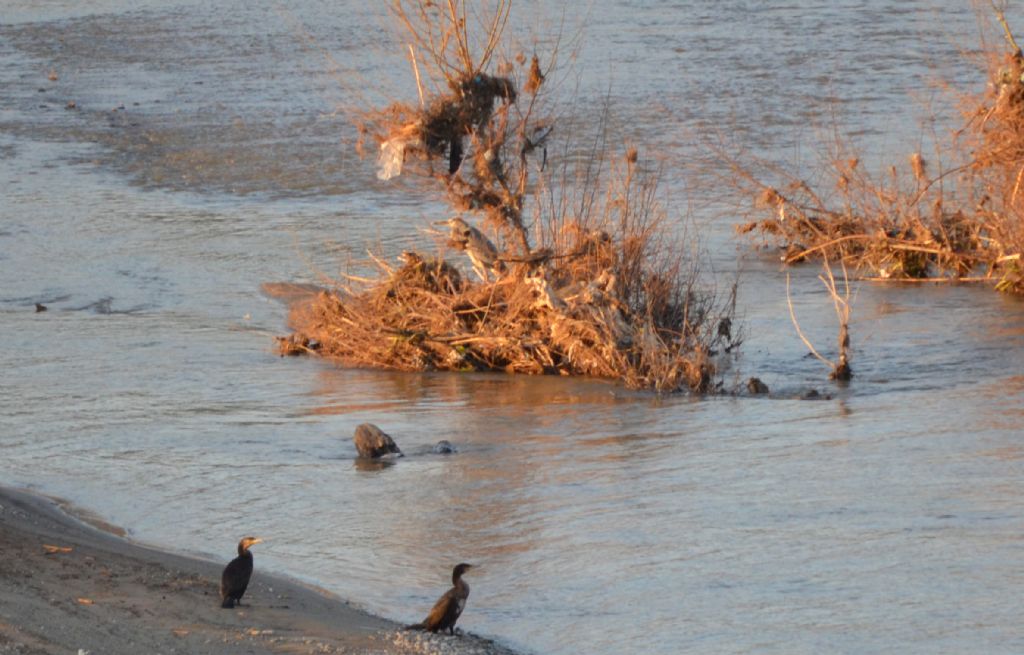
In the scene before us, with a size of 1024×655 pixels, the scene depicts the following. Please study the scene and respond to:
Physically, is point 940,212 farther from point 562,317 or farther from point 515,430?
point 515,430

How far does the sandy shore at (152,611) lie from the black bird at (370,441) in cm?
225

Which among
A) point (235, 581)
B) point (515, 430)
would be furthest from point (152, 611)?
point (515, 430)

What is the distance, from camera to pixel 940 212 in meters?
16.9

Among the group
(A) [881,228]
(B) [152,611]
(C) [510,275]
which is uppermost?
(A) [881,228]

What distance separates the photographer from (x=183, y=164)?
24.3 metres

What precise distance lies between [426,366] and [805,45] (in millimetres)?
17712

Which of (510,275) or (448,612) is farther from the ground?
(510,275)

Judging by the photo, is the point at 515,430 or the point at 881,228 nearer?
the point at 515,430

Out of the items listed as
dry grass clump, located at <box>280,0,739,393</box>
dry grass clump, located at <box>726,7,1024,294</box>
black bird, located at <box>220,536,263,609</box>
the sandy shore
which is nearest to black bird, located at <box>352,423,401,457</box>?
the sandy shore

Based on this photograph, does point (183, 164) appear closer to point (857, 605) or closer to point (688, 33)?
point (688, 33)

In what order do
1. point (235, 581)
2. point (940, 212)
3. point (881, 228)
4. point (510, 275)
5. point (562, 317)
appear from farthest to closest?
point (881, 228) < point (940, 212) < point (510, 275) < point (562, 317) < point (235, 581)

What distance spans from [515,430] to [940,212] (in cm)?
647

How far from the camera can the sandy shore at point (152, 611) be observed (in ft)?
23.4

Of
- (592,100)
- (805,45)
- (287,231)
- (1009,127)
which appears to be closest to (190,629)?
(1009,127)
